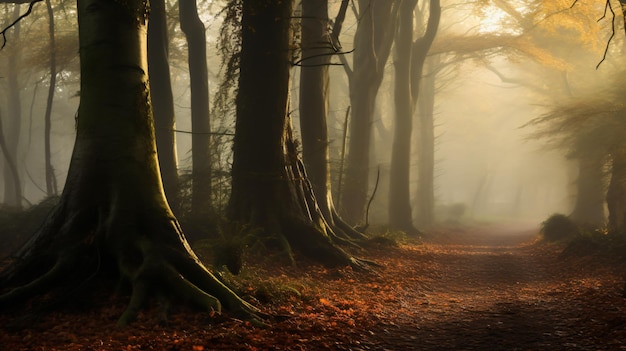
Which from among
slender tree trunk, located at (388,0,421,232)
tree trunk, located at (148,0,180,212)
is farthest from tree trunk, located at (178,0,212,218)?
slender tree trunk, located at (388,0,421,232)

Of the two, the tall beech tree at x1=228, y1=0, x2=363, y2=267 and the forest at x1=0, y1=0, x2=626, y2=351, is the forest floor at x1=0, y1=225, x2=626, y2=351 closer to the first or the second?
the forest at x1=0, y1=0, x2=626, y2=351

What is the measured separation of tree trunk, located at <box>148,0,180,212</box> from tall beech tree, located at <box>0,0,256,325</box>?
6.47 meters

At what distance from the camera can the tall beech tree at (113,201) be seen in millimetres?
5258

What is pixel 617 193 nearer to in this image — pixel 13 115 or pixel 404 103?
pixel 404 103

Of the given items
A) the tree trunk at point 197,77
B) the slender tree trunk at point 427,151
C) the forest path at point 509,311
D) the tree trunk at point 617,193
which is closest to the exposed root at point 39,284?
the forest path at point 509,311

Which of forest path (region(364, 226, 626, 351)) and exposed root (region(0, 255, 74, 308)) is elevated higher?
exposed root (region(0, 255, 74, 308))

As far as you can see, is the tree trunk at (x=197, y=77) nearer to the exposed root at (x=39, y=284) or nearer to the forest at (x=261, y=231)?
the forest at (x=261, y=231)

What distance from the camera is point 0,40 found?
22859mm

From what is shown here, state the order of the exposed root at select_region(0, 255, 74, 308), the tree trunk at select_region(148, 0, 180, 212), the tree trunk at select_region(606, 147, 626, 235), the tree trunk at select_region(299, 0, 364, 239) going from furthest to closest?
the tree trunk at select_region(606, 147, 626, 235), the tree trunk at select_region(299, 0, 364, 239), the tree trunk at select_region(148, 0, 180, 212), the exposed root at select_region(0, 255, 74, 308)

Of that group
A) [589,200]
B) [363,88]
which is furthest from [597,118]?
[363,88]

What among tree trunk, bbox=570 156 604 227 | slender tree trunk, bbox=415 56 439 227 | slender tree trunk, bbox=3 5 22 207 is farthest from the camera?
slender tree trunk, bbox=415 56 439 227

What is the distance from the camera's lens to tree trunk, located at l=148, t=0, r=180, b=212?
1215 cm

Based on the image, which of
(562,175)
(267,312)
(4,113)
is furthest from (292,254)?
(562,175)

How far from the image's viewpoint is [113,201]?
18.0ft
